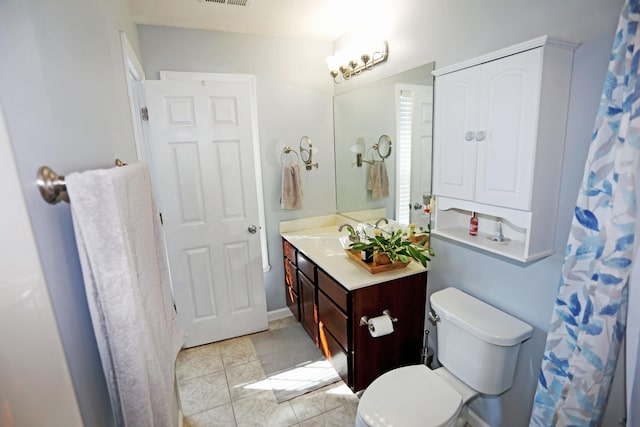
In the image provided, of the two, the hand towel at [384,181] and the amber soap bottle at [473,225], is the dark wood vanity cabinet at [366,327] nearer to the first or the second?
the amber soap bottle at [473,225]

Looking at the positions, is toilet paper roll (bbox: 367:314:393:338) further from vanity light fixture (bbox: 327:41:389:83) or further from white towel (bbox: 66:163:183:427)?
vanity light fixture (bbox: 327:41:389:83)

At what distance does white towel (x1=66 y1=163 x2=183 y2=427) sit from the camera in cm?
65

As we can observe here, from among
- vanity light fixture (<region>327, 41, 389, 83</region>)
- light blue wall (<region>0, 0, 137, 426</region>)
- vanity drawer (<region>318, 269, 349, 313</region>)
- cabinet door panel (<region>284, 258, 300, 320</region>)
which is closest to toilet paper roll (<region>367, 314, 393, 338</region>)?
vanity drawer (<region>318, 269, 349, 313</region>)

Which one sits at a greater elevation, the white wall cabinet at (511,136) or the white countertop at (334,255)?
the white wall cabinet at (511,136)

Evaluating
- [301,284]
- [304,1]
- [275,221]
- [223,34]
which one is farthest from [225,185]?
[304,1]

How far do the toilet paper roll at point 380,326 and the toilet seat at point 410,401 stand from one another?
23 cm

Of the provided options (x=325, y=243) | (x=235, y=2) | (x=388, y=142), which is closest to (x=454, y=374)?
(x=325, y=243)

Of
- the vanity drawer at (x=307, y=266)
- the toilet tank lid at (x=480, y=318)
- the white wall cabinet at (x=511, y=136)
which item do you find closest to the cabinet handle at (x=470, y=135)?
the white wall cabinet at (x=511, y=136)

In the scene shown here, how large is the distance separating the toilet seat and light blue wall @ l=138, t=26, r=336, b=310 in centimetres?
160

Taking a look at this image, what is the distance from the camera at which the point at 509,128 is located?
1.20m

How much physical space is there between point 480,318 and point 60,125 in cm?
164

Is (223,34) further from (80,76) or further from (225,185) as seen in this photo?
(80,76)

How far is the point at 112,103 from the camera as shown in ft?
3.93

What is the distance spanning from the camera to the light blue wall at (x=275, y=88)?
7.48 ft
